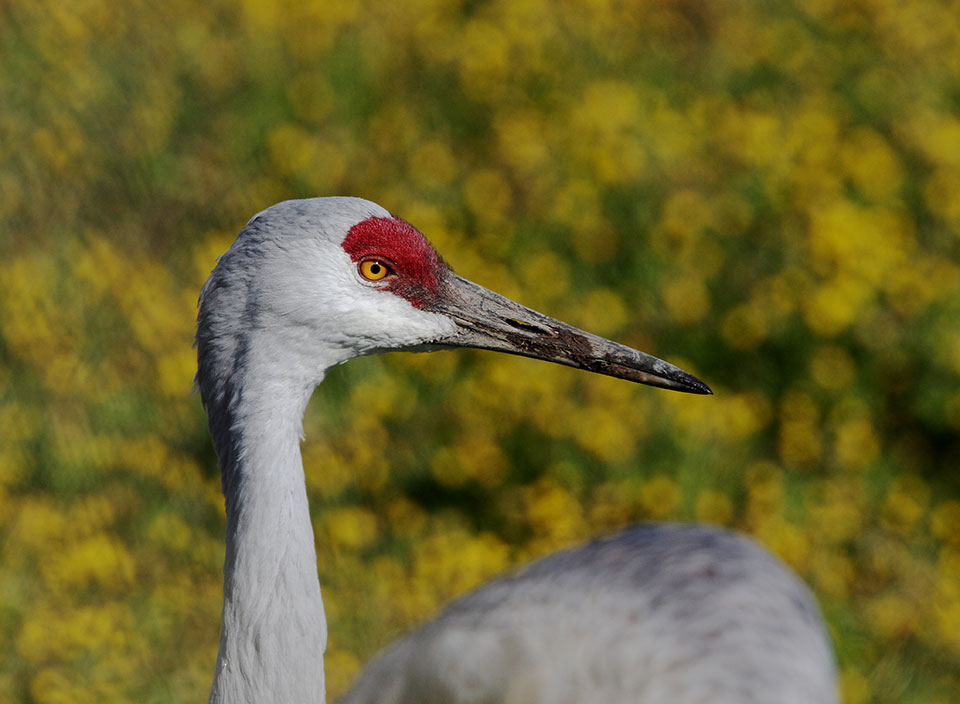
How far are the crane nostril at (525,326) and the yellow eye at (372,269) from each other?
1.01 ft

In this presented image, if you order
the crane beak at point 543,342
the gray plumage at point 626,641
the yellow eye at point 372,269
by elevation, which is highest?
the yellow eye at point 372,269

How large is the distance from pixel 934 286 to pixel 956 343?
334mm

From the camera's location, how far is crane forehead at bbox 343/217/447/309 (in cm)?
217

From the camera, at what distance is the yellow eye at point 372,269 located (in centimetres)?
220

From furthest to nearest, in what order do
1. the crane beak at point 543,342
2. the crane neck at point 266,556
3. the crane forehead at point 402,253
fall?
the crane beak at point 543,342, the crane forehead at point 402,253, the crane neck at point 266,556

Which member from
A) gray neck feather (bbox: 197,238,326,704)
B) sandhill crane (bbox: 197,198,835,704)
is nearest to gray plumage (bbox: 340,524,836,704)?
sandhill crane (bbox: 197,198,835,704)

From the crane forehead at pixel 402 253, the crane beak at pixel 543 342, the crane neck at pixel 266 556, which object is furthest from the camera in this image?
the crane beak at pixel 543 342

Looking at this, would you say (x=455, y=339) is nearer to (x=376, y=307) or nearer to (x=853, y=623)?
(x=376, y=307)

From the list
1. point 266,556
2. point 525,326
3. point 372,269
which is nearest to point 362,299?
point 372,269

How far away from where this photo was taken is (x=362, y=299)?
7.21 feet

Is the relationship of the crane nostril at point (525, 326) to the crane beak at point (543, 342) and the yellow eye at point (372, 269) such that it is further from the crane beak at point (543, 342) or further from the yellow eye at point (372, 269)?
the yellow eye at point (372, 269)

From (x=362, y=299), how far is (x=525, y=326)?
0.40m

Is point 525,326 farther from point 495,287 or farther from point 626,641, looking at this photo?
point 495,287

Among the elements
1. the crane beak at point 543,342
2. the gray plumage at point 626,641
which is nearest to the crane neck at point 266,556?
the crane beak at point 543,342
